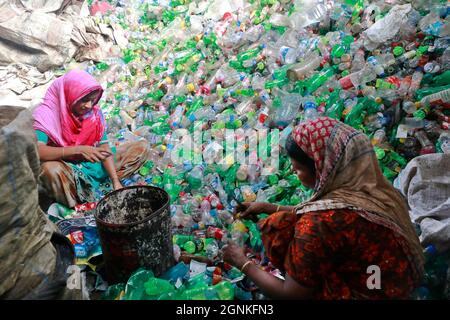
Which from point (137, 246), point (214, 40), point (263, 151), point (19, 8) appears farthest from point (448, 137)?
point (19, 8)

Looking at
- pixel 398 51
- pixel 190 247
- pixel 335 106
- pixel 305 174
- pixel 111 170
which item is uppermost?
pixel 398 51

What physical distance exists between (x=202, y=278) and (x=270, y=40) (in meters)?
3.52

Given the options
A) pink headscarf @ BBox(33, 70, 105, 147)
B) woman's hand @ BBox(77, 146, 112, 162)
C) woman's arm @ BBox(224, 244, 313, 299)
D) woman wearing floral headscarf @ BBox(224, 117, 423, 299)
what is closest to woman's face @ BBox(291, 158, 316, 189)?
woman wearing floral headscarf @ BBox(224, 117, 423, 299)

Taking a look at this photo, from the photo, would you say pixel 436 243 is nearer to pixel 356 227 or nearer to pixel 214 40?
pixel 356 227

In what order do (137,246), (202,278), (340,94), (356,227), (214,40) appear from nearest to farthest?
(356,227)
(137,246)
(202,278)
(340,94)
(214,40)

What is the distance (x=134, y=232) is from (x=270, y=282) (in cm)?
79

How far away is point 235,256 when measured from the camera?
1967 mm

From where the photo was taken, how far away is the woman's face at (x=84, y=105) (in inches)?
133

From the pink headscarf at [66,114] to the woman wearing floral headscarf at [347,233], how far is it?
231cm

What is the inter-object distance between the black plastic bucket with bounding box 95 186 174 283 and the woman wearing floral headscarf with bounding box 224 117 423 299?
27.2 inches

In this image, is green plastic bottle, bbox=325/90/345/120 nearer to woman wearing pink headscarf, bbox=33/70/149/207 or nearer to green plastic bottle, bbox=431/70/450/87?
green plastic bottle, bbox=431/70/450/87

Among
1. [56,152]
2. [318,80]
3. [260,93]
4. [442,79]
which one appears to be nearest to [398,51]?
[442,79]

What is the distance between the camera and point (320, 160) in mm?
1751

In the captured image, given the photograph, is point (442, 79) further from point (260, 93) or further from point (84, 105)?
point (84, 105)
